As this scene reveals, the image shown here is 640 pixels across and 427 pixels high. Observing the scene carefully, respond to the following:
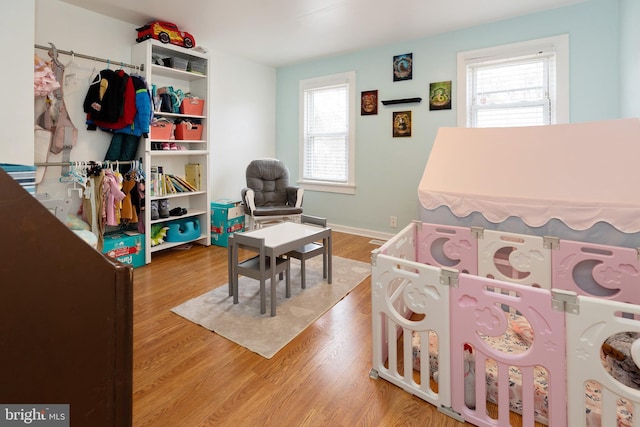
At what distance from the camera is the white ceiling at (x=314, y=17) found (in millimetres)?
3094

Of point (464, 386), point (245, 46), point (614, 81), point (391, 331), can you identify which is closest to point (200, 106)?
point (245, 46)

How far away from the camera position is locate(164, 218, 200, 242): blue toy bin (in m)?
3.74

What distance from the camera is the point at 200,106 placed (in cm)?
387

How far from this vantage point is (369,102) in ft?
14.6

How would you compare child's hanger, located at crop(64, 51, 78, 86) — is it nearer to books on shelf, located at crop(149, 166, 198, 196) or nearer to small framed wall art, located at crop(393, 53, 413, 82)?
books on shelf, located at crop(149, 166, 198, 196)

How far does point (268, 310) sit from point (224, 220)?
1896 millimetres

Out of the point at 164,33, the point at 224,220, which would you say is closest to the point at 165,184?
the point at 224,220

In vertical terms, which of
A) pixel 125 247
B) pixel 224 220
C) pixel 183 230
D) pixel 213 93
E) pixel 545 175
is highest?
pixel 213 93

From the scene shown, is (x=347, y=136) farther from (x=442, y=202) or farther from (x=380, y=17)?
(x=442, y=202)

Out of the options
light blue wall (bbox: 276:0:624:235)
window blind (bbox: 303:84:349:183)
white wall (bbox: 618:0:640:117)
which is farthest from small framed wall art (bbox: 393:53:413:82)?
white wall (bbox: 618:0:640:117)

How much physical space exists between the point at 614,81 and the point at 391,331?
3.15 m

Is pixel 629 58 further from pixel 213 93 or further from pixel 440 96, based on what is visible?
pixel 213 93

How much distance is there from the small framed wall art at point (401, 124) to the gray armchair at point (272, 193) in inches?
54.4

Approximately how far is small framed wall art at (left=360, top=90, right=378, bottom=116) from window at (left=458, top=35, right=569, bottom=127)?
3.41 feet
